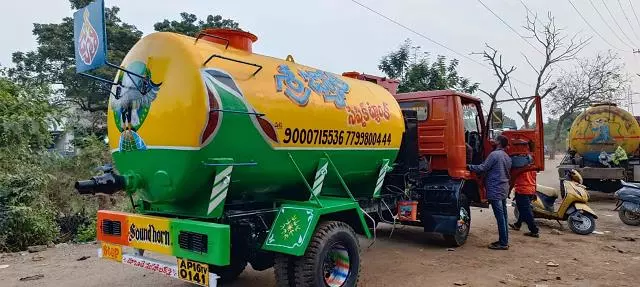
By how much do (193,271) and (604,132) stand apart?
12516 mm

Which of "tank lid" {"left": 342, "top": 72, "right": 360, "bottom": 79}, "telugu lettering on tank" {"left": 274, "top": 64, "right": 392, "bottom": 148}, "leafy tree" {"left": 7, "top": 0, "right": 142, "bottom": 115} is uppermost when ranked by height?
"leafy tree" {"left": 7, "top": 0, "right": 142, "bottom": 115}

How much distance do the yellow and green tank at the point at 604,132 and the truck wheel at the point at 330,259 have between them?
10829 millimetres

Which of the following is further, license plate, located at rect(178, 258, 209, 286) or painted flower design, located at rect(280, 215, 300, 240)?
painted flower design, located at rect(280, 215, 300, 240)

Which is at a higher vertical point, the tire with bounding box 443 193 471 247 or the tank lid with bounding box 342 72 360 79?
the tank lid with bounding box 342 72 360 79

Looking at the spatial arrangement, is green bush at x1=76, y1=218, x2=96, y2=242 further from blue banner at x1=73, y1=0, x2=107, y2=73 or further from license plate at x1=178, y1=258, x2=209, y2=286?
blue banner at x1=73, y1=0, x2=107, y2=73

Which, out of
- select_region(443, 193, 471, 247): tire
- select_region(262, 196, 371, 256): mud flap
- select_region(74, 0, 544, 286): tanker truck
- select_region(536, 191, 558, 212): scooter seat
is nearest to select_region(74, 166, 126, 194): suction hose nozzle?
select_region(74, 0, 544, 286): tanker truck

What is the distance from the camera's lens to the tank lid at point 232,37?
Result: 430 centimetres

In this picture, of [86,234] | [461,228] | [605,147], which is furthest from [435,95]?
[605,147]


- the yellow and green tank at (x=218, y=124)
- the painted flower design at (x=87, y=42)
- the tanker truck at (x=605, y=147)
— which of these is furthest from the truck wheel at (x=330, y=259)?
the tanker truck at (x=605, y=147)

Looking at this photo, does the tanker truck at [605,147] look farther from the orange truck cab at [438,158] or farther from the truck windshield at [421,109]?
the truck windshield at [421,109]

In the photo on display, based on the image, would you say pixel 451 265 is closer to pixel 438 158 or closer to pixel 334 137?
pixel 438 158

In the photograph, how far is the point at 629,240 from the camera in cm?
753

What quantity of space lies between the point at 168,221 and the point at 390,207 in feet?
11.0

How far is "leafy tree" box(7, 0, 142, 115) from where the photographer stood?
18.1 m
